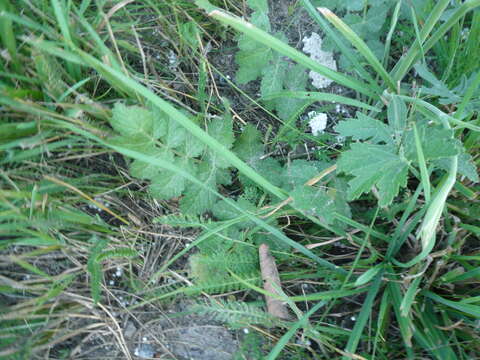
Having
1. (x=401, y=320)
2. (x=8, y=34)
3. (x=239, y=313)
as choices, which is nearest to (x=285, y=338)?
(x=239, y=313)

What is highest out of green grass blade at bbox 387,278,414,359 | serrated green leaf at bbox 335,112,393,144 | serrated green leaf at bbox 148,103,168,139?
serrated green leaf at bbox 335,112,393,144

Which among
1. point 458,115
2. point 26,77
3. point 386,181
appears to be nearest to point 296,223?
point 386,181

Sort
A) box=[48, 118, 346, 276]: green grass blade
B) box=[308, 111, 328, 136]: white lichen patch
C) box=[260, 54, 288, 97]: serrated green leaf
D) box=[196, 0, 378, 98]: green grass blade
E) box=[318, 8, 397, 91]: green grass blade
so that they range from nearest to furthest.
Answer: box=[196, 0, 378, 98]: green grass blade, box=[318, 8, 397, 91]: green grass blade, box=[48, 118, 346, 276]: green grass blade, box=[260, 54, 288, 97]: serrated green leaf, box=[308, 111, 328, 136]: white lichen patch

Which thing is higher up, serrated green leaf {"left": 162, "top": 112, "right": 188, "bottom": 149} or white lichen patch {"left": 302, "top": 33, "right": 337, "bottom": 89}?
white lichen patch {"left": 302, "top": 33, "right": 337, "bottom": 89}

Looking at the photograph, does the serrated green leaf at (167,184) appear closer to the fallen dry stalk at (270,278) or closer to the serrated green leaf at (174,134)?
the serrated green leaf at (174,134)

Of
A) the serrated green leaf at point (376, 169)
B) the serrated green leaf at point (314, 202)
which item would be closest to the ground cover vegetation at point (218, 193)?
the serrated green leaf at point (314, 202)

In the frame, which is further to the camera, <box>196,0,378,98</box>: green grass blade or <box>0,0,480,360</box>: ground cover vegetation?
<box>0,0,480,360</box>: ground cover vegetation

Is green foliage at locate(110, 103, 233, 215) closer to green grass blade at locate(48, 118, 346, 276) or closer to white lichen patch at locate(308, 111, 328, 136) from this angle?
green grass blade at locate(48, 118, 346, 276)

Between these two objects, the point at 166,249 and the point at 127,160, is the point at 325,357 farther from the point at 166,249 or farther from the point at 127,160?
the point at 127,160

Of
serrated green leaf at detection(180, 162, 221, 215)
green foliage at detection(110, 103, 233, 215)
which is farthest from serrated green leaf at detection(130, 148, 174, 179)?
serrated green leaf at detection(180, 162, 221, 215)

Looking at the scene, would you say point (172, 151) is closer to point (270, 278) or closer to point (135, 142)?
point (135, 142)
